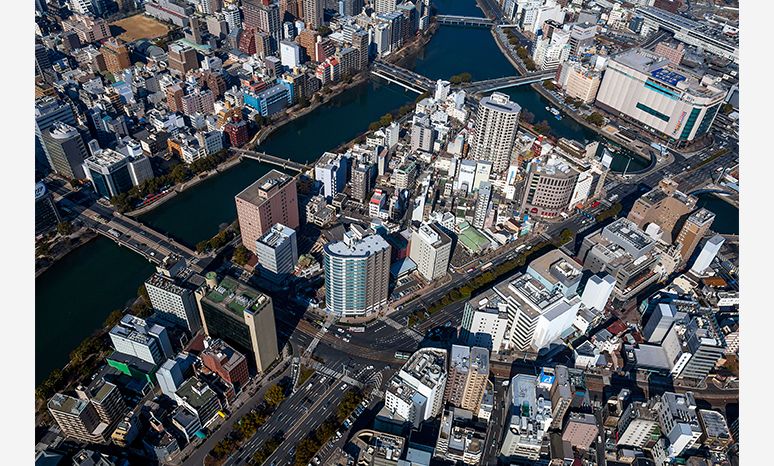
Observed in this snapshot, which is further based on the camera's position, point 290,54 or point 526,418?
point 290,54

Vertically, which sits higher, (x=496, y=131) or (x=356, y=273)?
(x=496, y=131)

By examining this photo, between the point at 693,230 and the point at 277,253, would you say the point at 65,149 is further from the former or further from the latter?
the point at 693,230

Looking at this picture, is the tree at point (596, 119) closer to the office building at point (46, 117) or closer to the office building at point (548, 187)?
the office building at point (548, 187)

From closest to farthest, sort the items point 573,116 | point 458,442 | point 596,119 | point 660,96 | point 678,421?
point 678,421, point 458,442, point 660,96, point 596,119, point 573,116

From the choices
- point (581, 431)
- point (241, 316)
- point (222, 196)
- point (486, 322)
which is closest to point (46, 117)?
point (222, 196)

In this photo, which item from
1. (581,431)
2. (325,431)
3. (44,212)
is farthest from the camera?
(44,212)

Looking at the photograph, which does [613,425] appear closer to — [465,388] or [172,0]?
[465,388]

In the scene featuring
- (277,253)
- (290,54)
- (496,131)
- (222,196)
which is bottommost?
(222,196)

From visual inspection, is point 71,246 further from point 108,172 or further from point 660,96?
point 660,96
